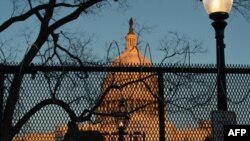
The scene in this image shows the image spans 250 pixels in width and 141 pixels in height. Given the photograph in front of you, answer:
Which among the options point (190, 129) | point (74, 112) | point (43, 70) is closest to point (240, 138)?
point (190, 129)

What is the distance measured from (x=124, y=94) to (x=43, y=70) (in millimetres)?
1084

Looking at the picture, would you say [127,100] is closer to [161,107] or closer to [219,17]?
[161,107]

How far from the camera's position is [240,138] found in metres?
6.42

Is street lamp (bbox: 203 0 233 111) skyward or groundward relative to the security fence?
skyward

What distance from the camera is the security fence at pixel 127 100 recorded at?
654 centimetres

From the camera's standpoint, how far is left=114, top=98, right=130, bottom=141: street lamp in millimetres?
6566

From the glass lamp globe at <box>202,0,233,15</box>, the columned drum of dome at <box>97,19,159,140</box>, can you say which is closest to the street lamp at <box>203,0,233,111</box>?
the glass lamp globe at <box>202,0,233,15</box>

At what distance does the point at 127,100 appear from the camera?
6754 millimetres

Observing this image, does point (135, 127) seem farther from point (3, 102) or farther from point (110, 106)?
point (3, 102)

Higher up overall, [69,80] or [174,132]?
[69,80]

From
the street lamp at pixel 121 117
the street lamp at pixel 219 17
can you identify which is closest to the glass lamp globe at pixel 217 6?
the street lamp at pixel 219 17

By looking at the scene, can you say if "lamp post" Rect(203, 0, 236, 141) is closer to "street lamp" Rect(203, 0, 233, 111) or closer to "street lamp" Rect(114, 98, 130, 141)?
"street lamp" Rect(203, 0, 233, 111)

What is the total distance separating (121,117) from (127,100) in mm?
274

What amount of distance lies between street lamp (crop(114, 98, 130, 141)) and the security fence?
1 centimetres
